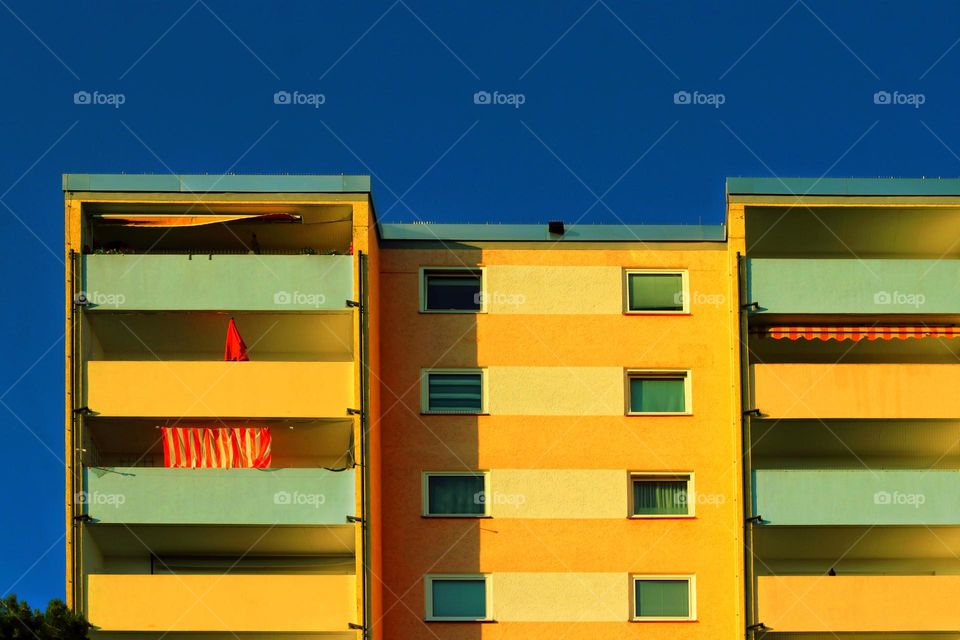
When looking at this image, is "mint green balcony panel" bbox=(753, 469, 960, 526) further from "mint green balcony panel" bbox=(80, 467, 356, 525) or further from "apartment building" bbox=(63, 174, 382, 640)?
"mint green balcony panel" bbox=(80, 467, 356, 525)

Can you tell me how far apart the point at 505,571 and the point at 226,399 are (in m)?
6.43

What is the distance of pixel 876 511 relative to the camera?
26891 mm

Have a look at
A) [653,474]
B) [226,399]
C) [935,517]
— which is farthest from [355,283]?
[935,517]

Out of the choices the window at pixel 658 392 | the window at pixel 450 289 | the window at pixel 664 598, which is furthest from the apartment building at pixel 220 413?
the window at pixel 658 392

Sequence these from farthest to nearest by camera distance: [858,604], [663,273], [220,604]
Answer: [663,273]
[858,604]
[220,604]

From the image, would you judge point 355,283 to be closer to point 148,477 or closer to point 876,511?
point 148,477

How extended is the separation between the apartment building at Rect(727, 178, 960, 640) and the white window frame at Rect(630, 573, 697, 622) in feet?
4.18

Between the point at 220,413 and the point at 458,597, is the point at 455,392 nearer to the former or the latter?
the point at 458,597

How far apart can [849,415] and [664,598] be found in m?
5.16

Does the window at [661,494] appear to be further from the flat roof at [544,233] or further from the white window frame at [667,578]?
the flat roof at [544,233]

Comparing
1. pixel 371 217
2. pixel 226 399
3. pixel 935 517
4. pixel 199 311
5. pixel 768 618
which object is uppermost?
pixel 371 217

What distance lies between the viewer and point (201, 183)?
1083 inches

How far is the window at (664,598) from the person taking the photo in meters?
27.4

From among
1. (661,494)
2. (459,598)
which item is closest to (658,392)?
(661,494)
